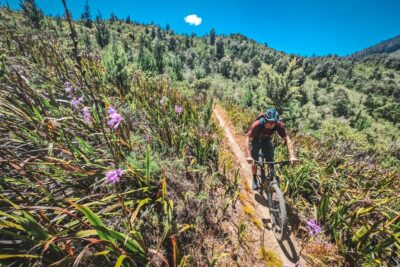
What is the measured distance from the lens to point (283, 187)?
16.7ft

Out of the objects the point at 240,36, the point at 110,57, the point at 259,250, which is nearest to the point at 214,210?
the point at 259,250

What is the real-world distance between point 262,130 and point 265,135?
19 cm

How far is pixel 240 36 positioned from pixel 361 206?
106085mm

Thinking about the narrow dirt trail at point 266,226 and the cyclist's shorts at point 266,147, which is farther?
the cyclist's shorts at point 266,147

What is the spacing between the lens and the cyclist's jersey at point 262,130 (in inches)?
171

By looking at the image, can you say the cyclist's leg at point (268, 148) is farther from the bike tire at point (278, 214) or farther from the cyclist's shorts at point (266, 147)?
the bike tire at point (278, 214)

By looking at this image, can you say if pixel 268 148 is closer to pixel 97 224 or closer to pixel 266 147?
pixel 266 147

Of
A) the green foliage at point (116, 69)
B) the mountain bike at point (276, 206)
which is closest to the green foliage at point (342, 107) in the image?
the mountain bike at point (276, 206)

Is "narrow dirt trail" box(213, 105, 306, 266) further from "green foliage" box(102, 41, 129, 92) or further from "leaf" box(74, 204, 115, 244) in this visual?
"green foliage" box(102, 41, 129, 92)

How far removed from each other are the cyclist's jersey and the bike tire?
1223 mm

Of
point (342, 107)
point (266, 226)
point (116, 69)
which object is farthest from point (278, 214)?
point (342, 107)

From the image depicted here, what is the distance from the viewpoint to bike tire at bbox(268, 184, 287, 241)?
350 centimetres

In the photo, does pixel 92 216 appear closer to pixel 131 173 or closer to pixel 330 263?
pixel 131 173

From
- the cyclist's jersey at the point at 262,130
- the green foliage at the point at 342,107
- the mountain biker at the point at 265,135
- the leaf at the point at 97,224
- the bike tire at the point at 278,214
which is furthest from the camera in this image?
the green foliage at the point at 342,107
